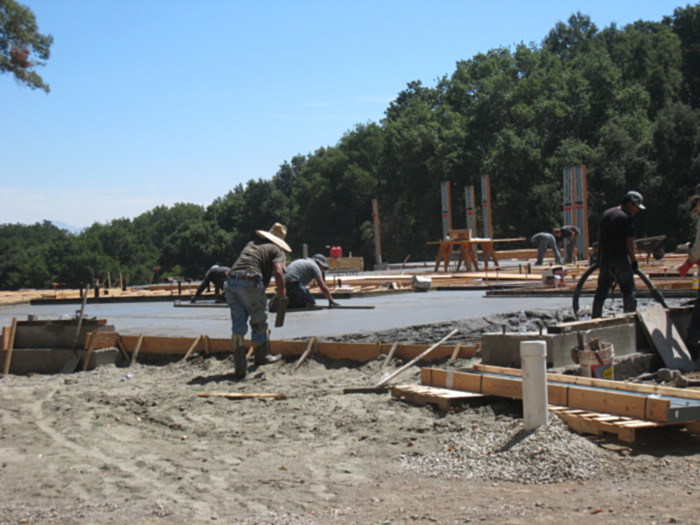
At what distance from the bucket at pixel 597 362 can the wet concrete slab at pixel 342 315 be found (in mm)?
4204

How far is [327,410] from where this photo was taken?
6.52 metres

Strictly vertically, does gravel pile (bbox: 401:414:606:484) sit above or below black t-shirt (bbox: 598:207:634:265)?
below

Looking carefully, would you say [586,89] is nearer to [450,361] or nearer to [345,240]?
[345,240]

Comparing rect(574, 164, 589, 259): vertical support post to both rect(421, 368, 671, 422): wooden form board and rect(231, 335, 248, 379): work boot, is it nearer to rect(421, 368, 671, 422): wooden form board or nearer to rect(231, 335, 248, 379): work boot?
rect(231, 335, 248, 379): work boot

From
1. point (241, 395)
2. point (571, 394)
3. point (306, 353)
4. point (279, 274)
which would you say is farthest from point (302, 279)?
point (571, 394)

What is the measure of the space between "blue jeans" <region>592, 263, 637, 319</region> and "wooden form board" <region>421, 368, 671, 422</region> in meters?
2.77

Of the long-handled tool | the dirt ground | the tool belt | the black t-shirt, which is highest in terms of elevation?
the black t-shirt

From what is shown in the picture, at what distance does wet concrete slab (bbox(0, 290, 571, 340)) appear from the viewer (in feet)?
35.5

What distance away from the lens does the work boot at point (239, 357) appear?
8203 millimetres

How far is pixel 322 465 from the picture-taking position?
5.09 meters

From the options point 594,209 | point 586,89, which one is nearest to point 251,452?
point 594,209

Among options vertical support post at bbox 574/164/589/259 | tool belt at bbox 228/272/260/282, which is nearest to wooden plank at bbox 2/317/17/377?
tool belt at bbox 228/272/260/282

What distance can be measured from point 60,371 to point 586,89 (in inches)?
1848

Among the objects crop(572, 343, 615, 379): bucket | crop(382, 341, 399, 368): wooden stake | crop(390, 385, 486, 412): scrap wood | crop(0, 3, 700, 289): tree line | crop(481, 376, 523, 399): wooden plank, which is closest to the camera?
crop(481, 376, 523, 399): wooden plank
